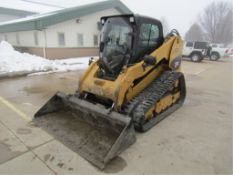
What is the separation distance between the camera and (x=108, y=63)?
409cm

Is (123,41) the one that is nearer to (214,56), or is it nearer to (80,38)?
(80,38)

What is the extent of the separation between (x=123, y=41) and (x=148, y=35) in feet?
2.13

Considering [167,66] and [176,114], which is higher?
[167,66]

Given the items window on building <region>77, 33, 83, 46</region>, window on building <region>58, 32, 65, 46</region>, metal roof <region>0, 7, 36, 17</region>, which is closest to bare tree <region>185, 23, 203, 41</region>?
metal roof <region>0, 7, 36, 17</region>

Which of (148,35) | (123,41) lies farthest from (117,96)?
(148,35)

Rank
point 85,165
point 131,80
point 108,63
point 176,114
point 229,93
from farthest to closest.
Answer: point 229,93 < point 176,114 < point 108,63 < point 131,80 < point 85,165

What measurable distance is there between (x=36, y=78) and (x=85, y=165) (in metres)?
6.34

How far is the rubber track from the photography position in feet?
11.5

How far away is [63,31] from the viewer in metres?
13.6

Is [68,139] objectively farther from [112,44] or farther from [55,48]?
[55,48]

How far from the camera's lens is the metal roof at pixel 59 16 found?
39.2 feet

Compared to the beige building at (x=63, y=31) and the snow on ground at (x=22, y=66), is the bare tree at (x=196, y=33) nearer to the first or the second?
the beige building at (x=63, y=31)

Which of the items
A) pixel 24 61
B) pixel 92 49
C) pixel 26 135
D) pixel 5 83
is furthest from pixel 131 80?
pixel 92 49

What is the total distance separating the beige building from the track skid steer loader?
9407 mm
